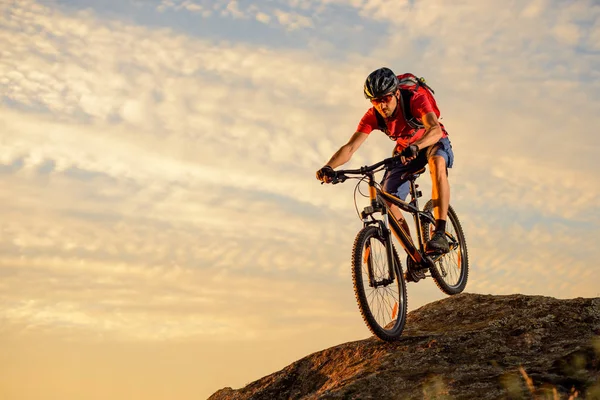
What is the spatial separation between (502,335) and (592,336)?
0.83 meters

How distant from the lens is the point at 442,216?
971 centimetres

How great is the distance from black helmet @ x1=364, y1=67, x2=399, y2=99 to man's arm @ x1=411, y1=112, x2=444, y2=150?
2.01 ft

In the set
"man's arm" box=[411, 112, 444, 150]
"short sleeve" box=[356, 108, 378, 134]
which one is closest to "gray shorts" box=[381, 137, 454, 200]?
"man's arm" box=[411, 112, 444, 150]

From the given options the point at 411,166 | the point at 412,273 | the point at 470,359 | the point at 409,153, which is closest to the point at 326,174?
the point at 409,153

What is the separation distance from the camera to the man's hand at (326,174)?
8.24 metres

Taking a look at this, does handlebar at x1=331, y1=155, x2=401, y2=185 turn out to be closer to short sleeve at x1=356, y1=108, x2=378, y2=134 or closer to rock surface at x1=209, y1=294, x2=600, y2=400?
short sleeve at x1=356, y1=108, x2=378, y2=134

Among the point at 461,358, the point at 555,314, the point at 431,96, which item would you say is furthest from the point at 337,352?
the point at 431,96

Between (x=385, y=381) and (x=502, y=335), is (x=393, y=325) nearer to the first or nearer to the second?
(x=502, y=335)

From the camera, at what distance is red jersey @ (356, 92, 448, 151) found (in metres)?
9.06

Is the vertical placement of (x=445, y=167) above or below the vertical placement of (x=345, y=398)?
above

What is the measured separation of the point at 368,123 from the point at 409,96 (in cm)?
68

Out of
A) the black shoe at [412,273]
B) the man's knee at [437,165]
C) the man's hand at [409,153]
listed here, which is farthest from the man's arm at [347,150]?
the black shoe at [412,273]

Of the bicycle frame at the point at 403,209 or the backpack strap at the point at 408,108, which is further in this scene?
the backpack strap at the point at 408,108

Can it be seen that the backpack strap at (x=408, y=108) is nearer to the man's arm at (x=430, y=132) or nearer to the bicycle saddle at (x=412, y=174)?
the man's arm at (x=430, y=132)
